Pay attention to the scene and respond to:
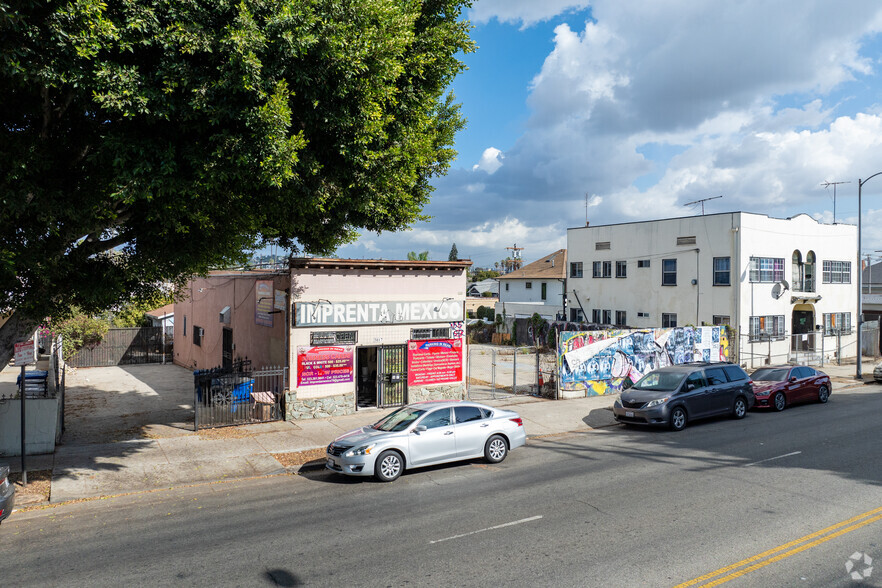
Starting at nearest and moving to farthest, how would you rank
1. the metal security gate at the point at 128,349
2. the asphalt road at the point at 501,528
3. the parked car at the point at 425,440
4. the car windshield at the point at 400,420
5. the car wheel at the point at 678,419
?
the asphalt road at the point at 501,528
the parked car at the point at 425,440
the car windshield at the point at 400,420
the car wheel at the point at 678,419
the metal security gate at the point at 128,349

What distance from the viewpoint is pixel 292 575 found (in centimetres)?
716

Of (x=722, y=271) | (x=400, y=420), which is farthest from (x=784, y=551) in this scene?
(x=722, y=271)

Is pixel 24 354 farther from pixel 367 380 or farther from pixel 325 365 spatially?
pixel 367 380

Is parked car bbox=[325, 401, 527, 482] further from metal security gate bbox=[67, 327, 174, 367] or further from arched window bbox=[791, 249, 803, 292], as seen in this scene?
arched window bbox=[791, 249, 803, 292]

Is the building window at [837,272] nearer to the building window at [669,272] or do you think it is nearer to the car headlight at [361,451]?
the building window at [669,272]

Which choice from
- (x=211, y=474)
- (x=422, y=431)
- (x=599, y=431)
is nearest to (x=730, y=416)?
(x=599, y=431)

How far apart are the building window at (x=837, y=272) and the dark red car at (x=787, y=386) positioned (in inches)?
688

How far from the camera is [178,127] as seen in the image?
372 inches

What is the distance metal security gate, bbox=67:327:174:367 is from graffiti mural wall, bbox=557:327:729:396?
22385 millimetres

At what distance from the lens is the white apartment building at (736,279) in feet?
101

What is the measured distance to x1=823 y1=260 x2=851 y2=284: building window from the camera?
35.3 m

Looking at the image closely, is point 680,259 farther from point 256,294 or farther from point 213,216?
point 213,216

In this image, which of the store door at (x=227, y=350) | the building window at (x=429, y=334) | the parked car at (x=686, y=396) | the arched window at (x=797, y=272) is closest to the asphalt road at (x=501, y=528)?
the parked car at (x=686, y=396)

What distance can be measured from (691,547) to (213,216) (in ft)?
32.5
